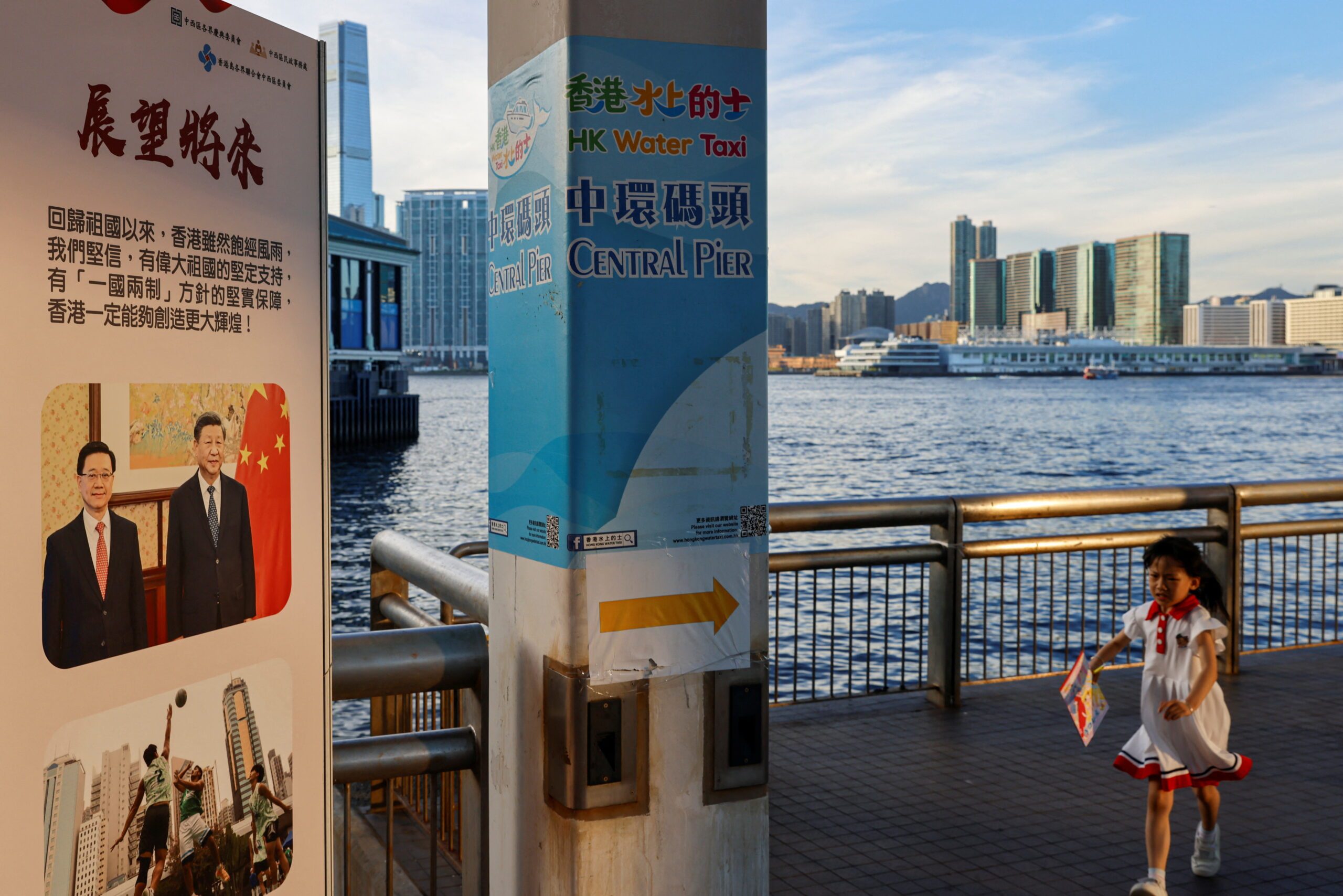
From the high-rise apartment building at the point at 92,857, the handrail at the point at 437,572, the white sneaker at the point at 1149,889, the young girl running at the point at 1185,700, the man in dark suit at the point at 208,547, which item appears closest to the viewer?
the high-rise apartment building at the point at 92,857

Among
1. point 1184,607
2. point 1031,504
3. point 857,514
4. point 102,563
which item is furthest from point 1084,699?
point 102,563

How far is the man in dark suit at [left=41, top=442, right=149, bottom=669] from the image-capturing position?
1618mm

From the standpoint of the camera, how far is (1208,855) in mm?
4266

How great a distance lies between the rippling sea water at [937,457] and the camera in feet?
107

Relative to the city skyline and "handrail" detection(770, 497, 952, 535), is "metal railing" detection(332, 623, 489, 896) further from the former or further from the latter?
"handrail" detection(770, 497, 952, 535)

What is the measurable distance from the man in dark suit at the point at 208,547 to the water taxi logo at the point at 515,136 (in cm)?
132

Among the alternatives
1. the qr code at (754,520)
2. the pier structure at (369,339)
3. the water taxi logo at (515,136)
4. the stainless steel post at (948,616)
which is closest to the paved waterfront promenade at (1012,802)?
the stainless steel post at (948,616)

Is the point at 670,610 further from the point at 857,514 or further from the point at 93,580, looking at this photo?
the point at 857,514

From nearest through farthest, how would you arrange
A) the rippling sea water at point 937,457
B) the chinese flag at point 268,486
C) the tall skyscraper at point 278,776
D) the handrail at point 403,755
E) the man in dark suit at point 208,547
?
the man in dark suit at point 208,547 → the chinese flag at point 268,486 → the tall skyscraper at point 278,776 → the handrail at point 403,755 → the rippling sea water at point 937,457

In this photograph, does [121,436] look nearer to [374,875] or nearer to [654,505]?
[654,505]

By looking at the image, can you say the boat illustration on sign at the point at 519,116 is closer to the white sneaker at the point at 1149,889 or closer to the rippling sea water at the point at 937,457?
the white sneaker at the point at 1149,889

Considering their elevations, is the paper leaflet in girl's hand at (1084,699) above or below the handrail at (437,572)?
below

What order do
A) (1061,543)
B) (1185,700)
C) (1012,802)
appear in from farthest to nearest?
(1061,543)
(1012,802)
(1185,700)

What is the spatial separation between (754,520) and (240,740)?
142cm
